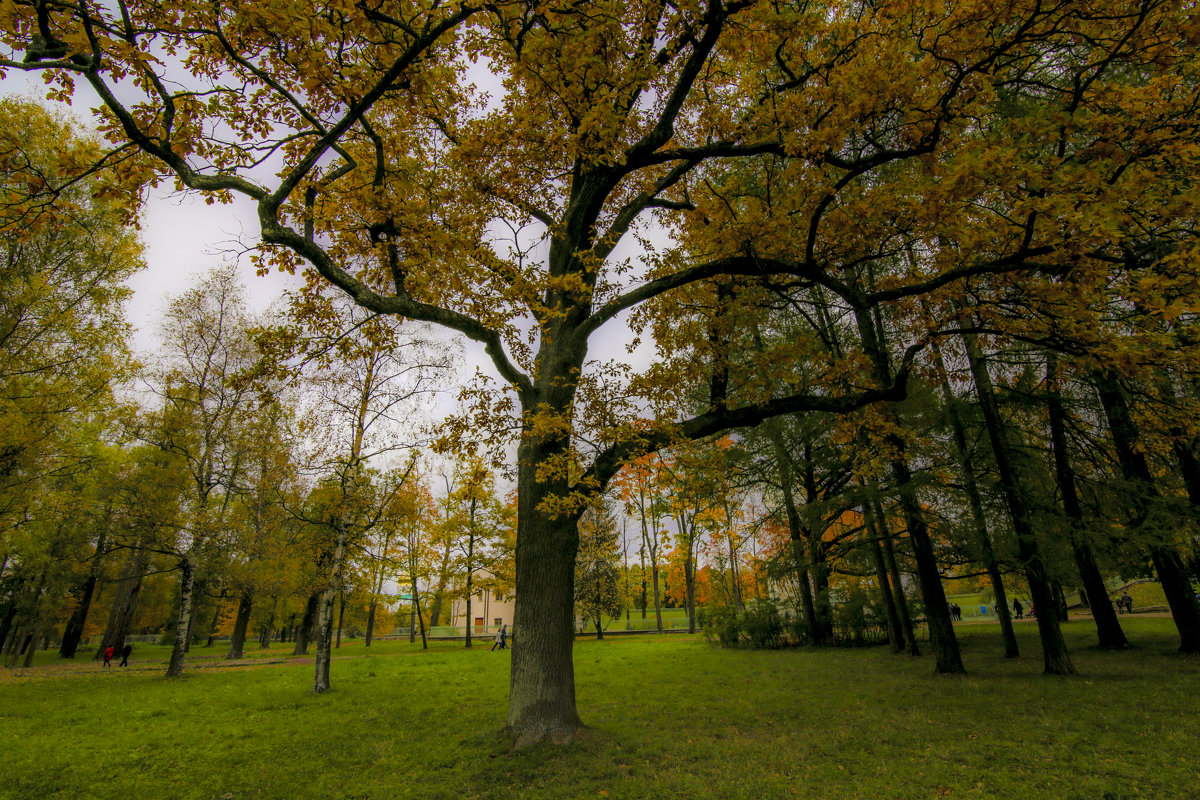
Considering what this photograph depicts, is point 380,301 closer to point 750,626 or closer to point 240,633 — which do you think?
point 750,626

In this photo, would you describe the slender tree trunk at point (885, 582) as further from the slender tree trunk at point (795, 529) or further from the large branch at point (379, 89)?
the large branch at point (379, 89)

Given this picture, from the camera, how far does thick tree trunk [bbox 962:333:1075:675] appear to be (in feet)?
32.1

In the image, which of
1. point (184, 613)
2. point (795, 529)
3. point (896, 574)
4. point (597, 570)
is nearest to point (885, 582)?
point (896, 574)

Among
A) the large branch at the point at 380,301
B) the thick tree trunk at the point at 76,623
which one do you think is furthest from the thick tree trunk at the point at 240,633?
the large branch at the point at 380,301

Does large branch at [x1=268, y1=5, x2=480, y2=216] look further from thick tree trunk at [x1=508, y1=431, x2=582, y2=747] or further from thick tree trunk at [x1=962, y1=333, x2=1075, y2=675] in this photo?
thick tree trunk at [x1=962, y1=333, x2=1075, y2=675]

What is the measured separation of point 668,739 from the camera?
680 cm

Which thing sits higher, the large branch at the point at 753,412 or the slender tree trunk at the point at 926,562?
the large branch at the point at 753,412

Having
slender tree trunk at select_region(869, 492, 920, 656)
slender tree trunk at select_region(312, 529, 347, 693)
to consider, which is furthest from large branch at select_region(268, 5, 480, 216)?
slender tree trunk at select_region(869, 492, 920, 656)

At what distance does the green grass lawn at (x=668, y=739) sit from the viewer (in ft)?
16.6

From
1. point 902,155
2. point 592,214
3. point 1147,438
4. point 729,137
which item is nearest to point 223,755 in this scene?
point 592,214

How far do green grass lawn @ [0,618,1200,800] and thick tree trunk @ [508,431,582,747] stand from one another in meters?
0.40

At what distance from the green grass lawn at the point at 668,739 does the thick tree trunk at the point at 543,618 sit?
402 millimetres

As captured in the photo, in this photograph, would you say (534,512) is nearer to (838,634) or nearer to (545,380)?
(545,380)

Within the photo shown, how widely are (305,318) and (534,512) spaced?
13.8 feet
